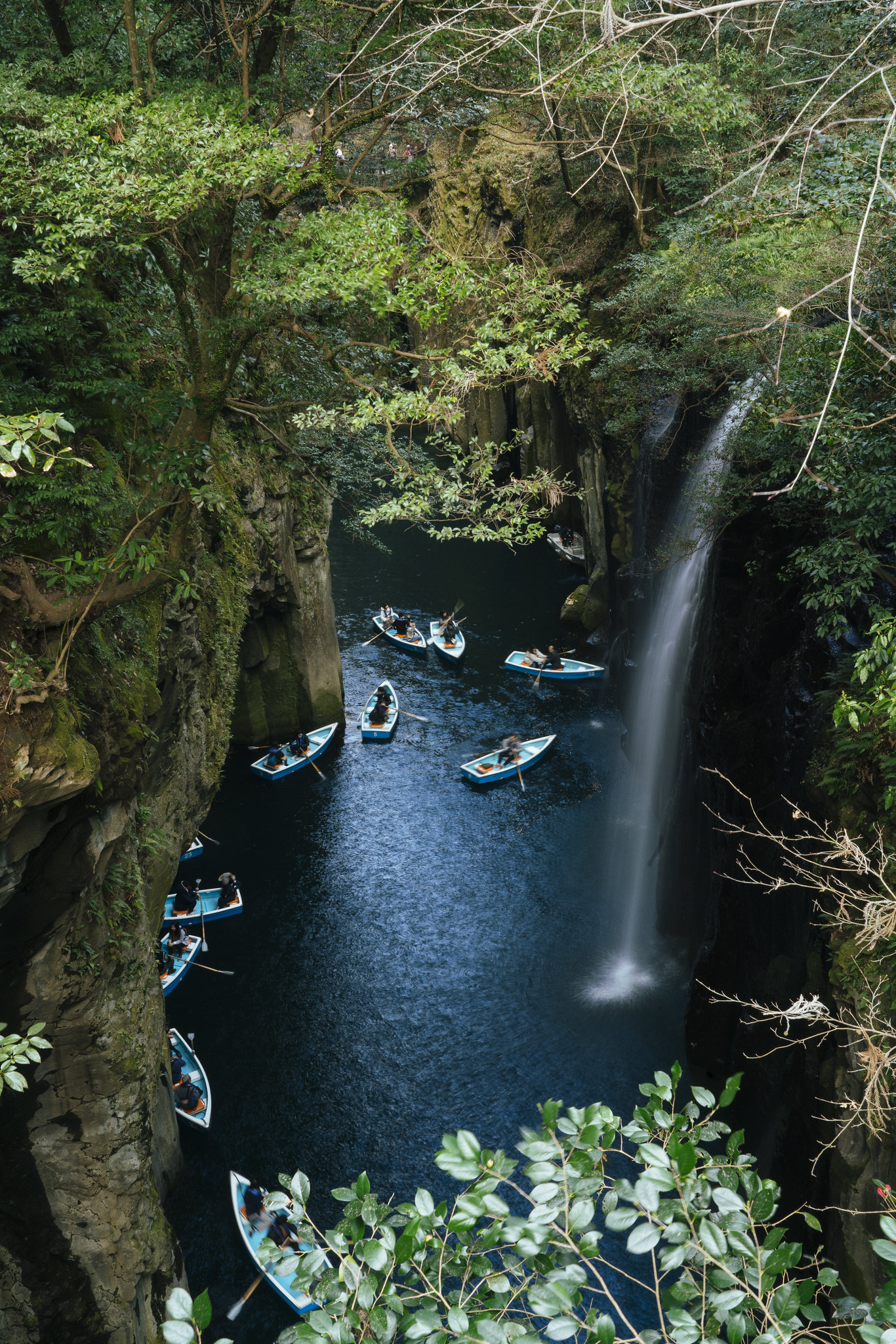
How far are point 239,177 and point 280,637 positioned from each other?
12.7 meters

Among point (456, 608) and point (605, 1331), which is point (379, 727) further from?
point (605, 1331)

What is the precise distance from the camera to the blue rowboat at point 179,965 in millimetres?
13250

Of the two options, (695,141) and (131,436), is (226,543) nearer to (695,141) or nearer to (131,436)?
(131,436)

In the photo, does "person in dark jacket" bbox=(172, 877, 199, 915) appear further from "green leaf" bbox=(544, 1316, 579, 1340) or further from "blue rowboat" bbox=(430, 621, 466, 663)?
"green leaf" bbox=(544, 1316, 579, 1340)

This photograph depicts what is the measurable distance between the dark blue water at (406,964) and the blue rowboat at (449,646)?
1013 millimetres

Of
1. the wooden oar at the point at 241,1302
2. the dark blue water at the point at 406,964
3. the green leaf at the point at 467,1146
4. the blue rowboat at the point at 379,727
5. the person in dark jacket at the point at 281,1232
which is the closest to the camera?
the green leaf at the point at 467,1146

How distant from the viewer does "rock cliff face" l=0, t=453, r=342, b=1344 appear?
20.2 ft

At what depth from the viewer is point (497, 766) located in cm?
1864

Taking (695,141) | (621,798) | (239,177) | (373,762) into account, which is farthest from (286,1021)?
(695,141)

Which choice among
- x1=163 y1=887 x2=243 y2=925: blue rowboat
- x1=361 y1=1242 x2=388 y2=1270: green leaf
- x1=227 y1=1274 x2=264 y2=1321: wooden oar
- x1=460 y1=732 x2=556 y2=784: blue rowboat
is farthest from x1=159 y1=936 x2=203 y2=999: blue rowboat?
x1=361 y1=1242 x2=388 y2=1270: green leaf

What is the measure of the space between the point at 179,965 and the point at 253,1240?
482cm

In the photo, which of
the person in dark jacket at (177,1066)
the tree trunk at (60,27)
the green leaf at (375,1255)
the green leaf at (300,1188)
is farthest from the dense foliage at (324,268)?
the person in dark jacket at (177,1066)

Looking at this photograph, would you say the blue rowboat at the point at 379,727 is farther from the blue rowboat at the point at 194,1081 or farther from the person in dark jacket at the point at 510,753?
the blue rowboat at the point at 194,1081

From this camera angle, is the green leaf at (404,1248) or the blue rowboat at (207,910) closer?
the green leaf at (404,1248)
